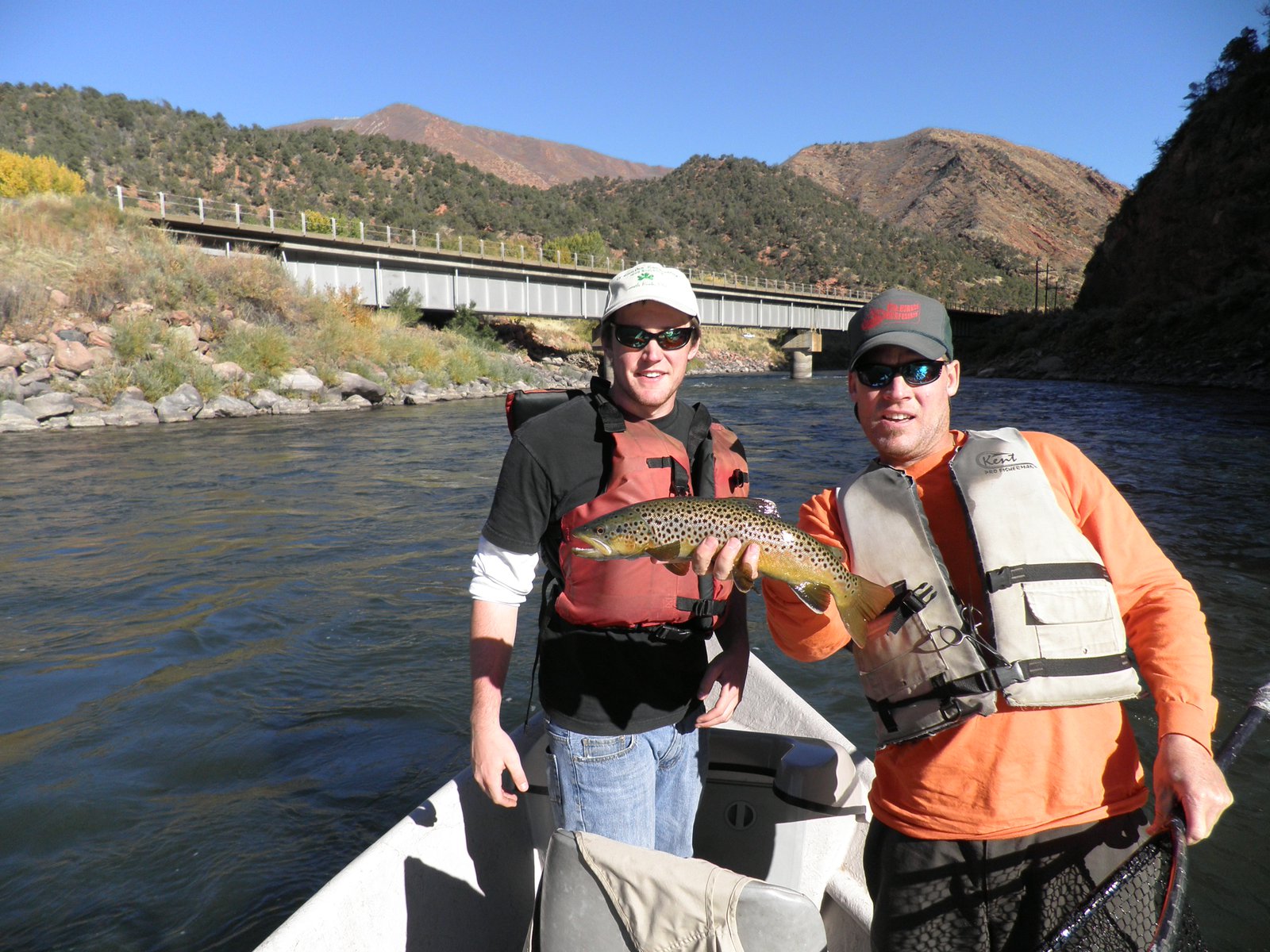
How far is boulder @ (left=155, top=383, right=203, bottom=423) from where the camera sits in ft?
68.4

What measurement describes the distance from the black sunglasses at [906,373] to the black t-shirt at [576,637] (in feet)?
2.52

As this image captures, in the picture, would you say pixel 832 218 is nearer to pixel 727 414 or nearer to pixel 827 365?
pixel 827 365

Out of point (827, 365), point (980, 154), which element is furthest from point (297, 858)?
point (980, 154)

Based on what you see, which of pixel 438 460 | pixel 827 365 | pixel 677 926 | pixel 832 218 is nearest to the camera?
pixel 677 926

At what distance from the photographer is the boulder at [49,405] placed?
19.0 m

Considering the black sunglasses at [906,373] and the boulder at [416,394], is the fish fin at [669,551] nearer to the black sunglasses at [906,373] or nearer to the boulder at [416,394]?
the black sunglasses at [906,373]

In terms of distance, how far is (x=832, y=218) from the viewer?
125375mm

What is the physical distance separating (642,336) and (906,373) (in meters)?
0.73

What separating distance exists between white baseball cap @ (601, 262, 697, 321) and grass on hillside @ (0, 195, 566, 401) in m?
22.6

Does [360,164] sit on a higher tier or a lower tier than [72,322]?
higher

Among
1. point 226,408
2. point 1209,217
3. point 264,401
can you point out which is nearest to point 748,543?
point 226,408

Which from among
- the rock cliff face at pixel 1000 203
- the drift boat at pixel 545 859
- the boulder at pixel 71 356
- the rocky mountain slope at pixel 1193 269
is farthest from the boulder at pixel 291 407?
the rock cliff face at pixel 1000 203

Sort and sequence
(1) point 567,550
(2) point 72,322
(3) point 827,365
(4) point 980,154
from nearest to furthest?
1. (1) point 567,550
2. (2) point 72,322
3. (3) point 827,365
4. (4) point 980,154

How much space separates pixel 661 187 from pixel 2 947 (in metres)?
141
